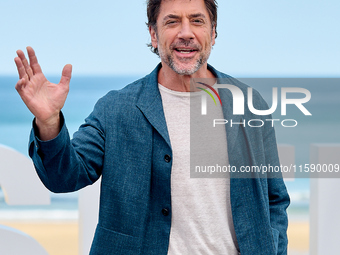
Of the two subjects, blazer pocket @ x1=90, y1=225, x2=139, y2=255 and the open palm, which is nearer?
the open palm

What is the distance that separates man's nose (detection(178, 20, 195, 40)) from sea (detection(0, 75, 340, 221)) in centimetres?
745

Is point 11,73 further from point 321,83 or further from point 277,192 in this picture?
point 277,192

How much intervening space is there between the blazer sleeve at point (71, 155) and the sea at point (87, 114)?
739 centimetres

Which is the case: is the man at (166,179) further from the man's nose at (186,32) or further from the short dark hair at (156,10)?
the short dark hair at (156,10)

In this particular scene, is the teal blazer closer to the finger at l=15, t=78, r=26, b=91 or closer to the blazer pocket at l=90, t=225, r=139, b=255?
the blazer pocket at l=90, t=225, r=139, b=255

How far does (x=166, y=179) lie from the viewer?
5.76 feet

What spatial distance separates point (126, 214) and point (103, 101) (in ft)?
1.36

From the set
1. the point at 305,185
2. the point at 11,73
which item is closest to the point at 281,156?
the point at 305,185

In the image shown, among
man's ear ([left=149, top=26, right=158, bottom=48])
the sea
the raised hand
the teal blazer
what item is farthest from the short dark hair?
the sea

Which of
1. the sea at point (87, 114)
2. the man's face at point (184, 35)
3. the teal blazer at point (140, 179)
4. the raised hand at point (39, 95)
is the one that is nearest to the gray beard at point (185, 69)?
the man's face at point (184, 35)

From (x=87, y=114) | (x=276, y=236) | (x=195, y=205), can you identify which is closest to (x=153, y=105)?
(x=195, y=205)

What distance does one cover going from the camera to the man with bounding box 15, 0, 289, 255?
1.75 metres

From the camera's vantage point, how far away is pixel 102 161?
5.88 feet

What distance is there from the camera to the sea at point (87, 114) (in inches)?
379
